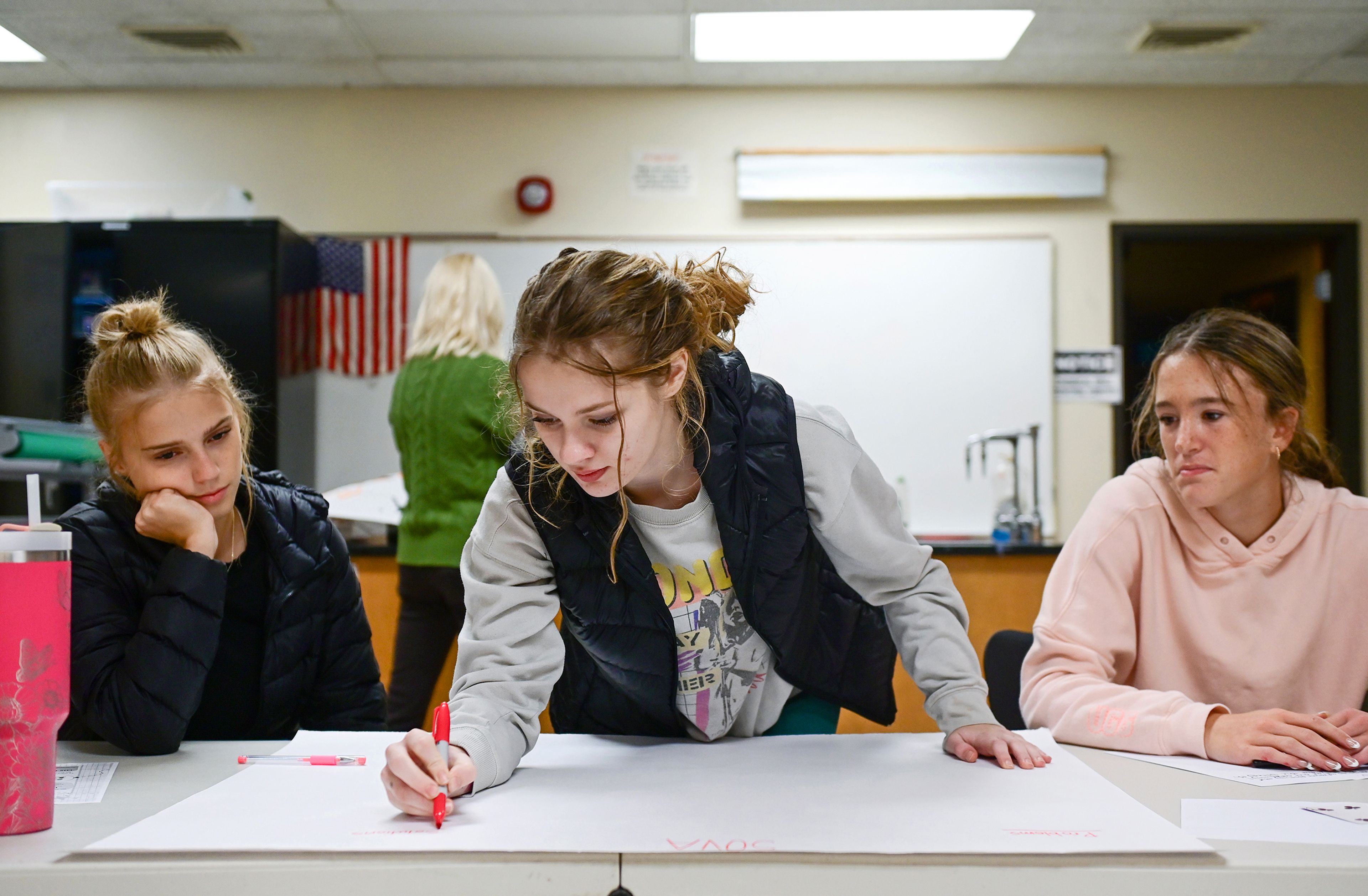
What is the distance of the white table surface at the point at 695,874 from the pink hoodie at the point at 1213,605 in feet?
1.71

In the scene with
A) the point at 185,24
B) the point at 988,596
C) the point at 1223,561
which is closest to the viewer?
the point at 1223,561

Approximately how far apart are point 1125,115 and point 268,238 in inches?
126

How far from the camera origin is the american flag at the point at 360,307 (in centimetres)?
364

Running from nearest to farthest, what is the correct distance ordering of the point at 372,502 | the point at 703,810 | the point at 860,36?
the point at 703,810 < the point at 372,502 < the point at 860,36

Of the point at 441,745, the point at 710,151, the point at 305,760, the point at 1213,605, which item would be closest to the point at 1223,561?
the point at 1213,605

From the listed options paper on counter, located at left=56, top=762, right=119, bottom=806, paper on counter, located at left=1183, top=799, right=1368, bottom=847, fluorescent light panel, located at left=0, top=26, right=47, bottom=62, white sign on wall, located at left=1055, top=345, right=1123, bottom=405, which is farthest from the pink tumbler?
Result: white sign on wall, located at left=1055, top=345, right=1123, bottom=405

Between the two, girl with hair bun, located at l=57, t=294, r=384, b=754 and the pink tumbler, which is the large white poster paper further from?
girl with hair bun, located at l=57, t=294, r=384, b=754

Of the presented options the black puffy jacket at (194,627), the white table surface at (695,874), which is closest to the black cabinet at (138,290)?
the black puffy jacket at (194,627)

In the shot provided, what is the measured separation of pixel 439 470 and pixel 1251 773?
1.85 m

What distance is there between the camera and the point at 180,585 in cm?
114

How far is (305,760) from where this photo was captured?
1.01 metres

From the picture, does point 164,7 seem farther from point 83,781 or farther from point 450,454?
point 83,781

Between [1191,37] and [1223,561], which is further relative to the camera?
[1191,37]

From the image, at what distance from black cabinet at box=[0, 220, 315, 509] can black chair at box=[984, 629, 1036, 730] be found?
263 centimetres
